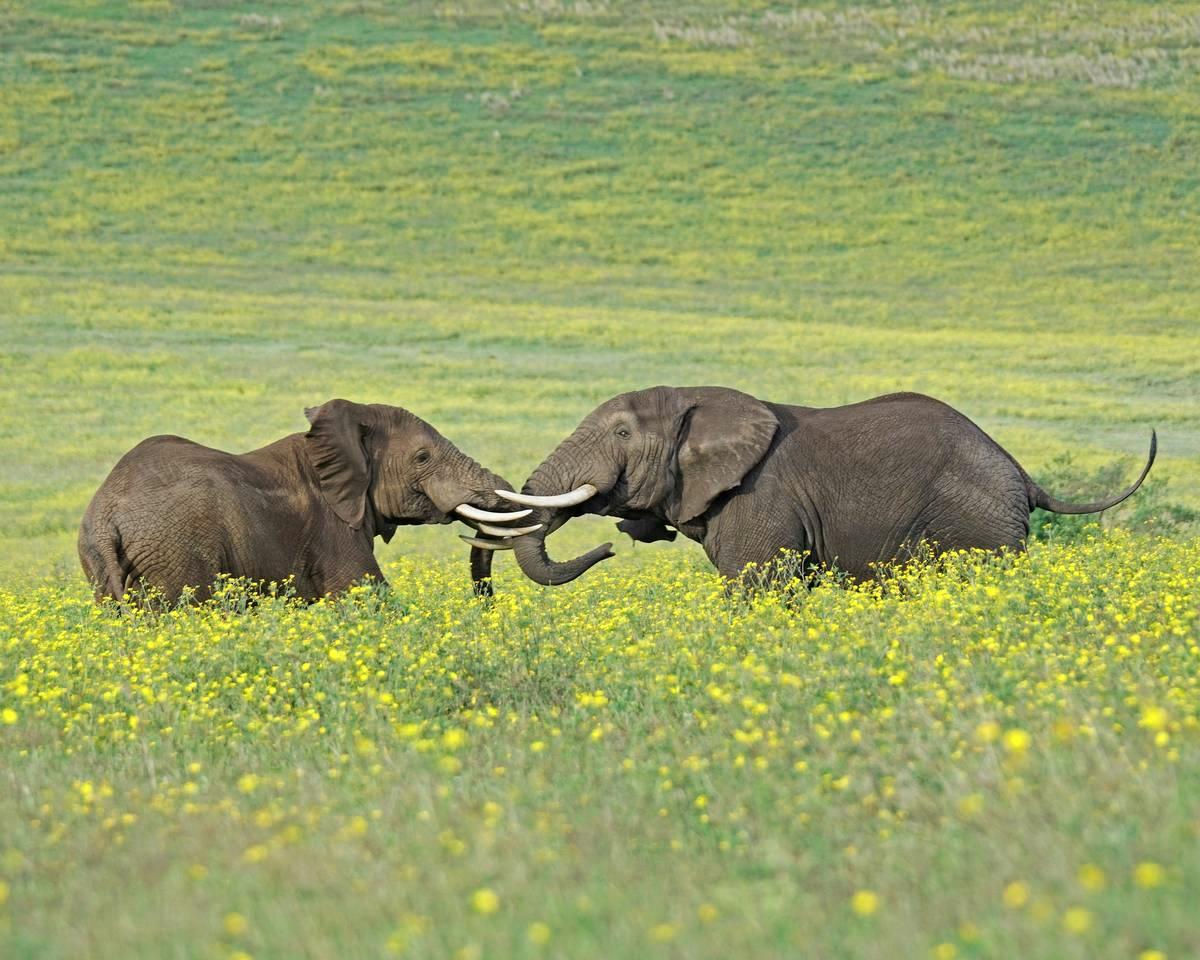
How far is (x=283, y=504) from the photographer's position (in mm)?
11664

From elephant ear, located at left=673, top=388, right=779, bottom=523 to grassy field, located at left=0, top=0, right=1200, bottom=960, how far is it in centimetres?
85

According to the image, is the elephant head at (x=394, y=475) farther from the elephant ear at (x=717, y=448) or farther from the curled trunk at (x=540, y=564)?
the elephant ear at (x=717, y=448)

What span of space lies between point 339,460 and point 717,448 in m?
2.20

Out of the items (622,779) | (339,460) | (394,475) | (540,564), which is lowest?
(540,564)

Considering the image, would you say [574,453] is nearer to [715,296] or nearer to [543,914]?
[543,914]

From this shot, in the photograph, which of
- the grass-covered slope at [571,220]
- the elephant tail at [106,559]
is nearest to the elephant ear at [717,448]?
the elephant tail at [106,559]

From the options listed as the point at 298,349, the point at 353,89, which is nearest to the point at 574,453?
the point at 298,349

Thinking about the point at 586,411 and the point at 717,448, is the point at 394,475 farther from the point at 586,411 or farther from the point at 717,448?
the point at 586,411

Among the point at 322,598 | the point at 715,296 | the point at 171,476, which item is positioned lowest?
the point at 715,296

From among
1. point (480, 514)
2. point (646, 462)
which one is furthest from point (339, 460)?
point (646, 462)

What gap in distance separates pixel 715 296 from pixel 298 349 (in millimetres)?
11404

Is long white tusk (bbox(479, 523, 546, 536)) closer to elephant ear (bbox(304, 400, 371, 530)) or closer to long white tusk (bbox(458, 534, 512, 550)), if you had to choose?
long white tusk (bbox(458, 534, 512, 550))

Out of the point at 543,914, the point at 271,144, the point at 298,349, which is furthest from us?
the point at 271,144

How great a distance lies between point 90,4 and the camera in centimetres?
6944
